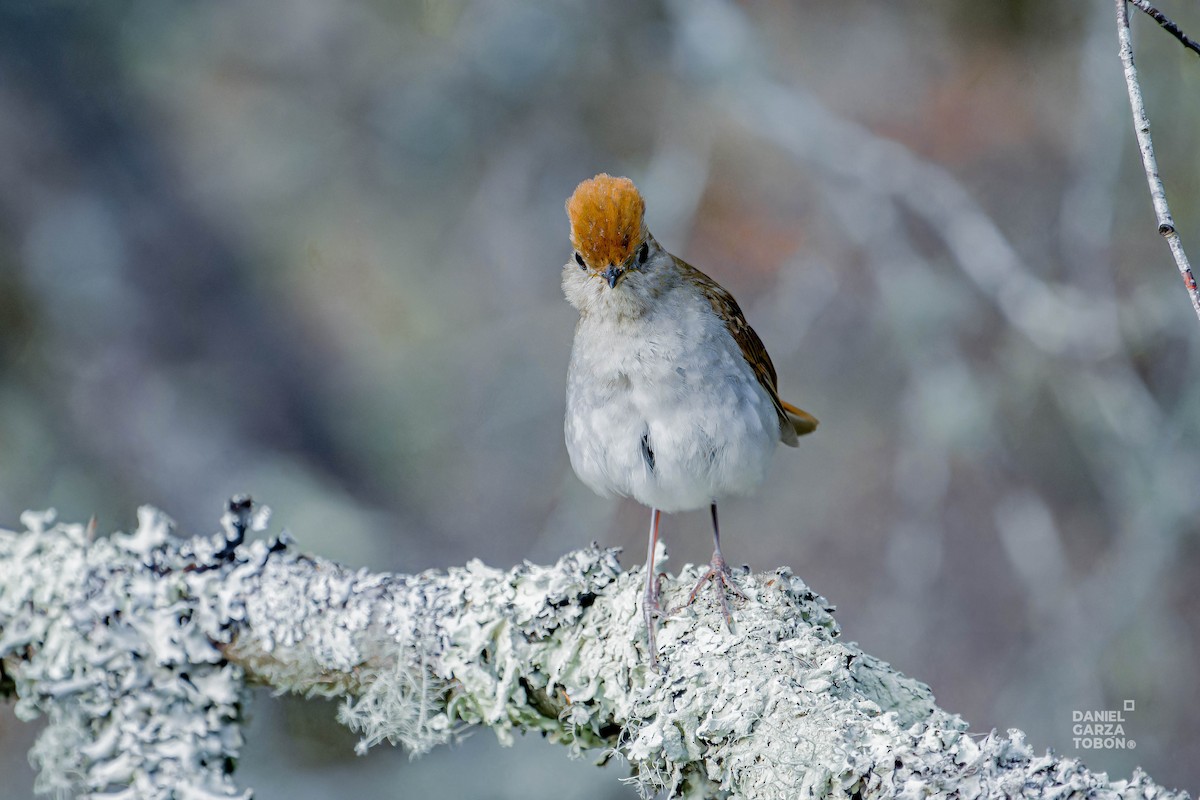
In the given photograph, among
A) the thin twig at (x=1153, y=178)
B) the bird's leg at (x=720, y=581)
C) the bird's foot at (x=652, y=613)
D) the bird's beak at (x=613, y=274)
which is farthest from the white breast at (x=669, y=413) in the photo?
the thin twig at (x=1153, y=178)

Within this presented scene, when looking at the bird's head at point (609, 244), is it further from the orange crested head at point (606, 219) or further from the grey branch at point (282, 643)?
the grey branch at point (282, 643)

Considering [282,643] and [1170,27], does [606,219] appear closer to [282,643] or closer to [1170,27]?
[282,643]

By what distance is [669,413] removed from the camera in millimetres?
2756

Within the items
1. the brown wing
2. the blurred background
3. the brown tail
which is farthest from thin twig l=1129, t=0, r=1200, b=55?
the blurred background

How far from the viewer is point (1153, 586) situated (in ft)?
12.9

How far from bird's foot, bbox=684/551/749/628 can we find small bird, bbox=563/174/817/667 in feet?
0.63

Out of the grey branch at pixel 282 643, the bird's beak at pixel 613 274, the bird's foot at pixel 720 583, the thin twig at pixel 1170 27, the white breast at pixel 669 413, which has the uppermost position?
the bird's beak at pixel 613 274

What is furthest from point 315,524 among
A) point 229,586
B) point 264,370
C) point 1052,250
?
point 1052,250

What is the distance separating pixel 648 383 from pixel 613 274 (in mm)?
302

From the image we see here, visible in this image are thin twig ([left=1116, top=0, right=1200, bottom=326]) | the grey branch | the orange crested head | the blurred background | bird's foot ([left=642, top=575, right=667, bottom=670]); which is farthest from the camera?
the blurred background

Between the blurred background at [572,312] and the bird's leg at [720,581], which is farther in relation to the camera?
the blurred background at [572,312]

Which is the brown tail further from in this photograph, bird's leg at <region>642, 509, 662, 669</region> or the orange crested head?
bird's leg at <region>642, 509, 662, 669</region>

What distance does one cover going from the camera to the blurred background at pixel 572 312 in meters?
3.98

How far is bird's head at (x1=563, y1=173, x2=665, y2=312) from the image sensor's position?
2.71 metres
